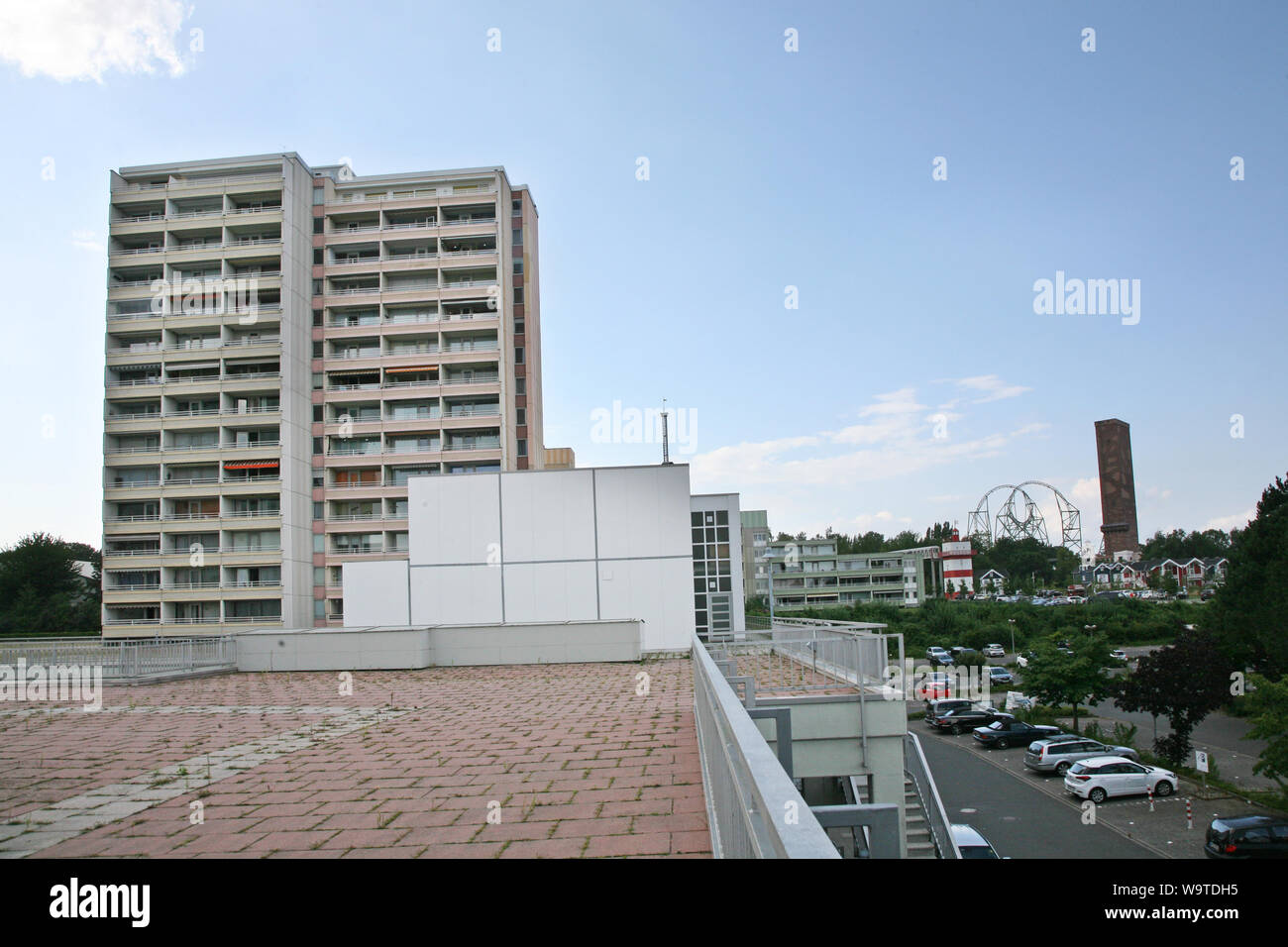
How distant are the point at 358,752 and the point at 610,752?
8.70 ft

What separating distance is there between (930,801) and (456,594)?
16.7 m

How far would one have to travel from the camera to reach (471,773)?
6.65 meters

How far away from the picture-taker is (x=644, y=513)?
25750 millimetres

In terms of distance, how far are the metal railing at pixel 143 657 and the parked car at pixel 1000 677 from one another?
4228 centimetres

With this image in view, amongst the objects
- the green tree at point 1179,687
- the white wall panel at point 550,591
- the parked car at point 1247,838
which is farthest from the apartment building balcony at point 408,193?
the parked car at point 1247,838

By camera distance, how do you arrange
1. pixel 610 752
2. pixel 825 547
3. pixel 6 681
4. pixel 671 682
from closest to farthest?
pixel 610 752, pixel 671 682, pixel 6 681, pixel 825 547

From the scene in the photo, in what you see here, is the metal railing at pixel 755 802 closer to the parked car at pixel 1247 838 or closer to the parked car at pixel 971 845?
the parked car at pixel 971 845

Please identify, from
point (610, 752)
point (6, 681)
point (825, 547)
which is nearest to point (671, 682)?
point (610, 752)

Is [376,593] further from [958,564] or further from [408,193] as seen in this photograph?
[958,564]

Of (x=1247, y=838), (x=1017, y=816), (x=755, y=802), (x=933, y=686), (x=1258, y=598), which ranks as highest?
(x=755, y=802)

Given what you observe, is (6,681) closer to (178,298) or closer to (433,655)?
(433,655)

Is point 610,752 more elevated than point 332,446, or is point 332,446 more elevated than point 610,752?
point 332,446

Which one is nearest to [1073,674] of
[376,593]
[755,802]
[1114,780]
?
[1114,780]

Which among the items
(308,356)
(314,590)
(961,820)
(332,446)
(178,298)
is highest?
(178,298)
